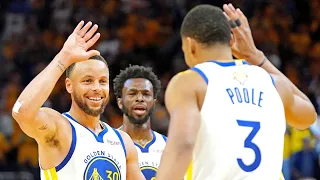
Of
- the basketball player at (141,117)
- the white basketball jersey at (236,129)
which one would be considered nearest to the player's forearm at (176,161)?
the white basketball jersey at (236,129)

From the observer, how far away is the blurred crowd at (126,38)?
1308 cm

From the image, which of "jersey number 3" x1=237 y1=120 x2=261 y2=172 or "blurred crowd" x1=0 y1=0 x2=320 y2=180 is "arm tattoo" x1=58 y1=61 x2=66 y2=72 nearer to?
"jersey number 3" x1=237 y1=120 x2=261 y2=172

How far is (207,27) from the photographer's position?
13.9 ft

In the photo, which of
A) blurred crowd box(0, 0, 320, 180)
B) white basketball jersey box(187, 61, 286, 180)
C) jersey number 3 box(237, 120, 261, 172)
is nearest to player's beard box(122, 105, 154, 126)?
white basketball jersey box(187, 61, 286, 180)

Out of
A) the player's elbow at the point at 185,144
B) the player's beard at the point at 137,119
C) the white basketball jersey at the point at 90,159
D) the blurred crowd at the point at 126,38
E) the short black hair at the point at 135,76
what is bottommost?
the player's elbow at the point at 185,144

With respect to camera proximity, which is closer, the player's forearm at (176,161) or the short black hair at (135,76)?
the player's forearm at (176,161)

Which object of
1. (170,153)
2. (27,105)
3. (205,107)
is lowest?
(170,153)

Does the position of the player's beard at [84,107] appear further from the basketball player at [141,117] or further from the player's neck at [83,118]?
the basketball player at [141,117]

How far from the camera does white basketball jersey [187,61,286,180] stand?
13.4ft

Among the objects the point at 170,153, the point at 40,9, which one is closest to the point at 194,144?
the point at 170,153

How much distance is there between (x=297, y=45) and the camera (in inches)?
556

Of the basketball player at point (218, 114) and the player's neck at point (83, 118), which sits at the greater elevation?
the player's neck at point (83, 118)

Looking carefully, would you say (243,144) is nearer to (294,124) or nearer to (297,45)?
(294,124)

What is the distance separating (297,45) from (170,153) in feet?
34.9
